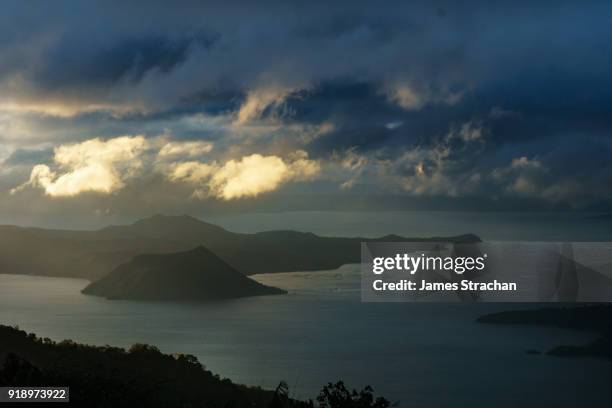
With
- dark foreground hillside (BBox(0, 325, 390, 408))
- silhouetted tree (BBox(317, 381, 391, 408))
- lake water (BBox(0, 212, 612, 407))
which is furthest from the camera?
lake water (BBox(0, 212, 612, 407))

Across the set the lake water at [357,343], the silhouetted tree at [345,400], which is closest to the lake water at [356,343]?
the lake water at [357,343]

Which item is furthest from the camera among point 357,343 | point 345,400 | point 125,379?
point 357,343

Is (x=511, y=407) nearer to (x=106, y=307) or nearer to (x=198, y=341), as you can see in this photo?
(x=198, y=341)

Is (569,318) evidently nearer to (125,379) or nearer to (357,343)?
(357,343)

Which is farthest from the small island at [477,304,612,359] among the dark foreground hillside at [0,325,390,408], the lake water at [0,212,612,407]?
the dark foreground hillside at [0,325,390,408]

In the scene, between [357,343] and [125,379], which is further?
[357,343]

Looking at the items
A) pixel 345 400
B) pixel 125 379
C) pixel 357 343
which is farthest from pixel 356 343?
pixel 345 400

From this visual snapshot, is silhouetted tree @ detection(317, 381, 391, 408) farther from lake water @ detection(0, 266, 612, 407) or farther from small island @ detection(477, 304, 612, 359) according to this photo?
small island @ detection(477, 304, 612, 359)

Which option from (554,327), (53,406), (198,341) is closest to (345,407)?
(53,406)

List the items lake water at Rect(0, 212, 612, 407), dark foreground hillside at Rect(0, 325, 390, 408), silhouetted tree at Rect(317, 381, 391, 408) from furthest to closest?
1. lake water at Rect(0, 212, 612, 407)
2. dark foreground hillside at Rect(0, 325, 390, 408)
3. silhouetted tree at Rect(317, 381, 391, 408)
